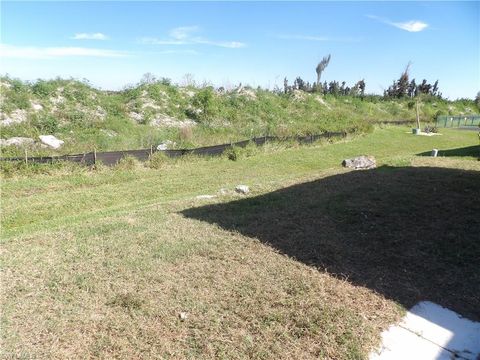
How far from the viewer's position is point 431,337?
3.10 m

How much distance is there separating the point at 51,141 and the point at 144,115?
6203 mm

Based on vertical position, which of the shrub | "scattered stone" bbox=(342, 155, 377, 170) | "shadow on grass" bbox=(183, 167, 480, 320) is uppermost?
the shrub

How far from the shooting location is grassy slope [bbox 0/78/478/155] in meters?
16.0

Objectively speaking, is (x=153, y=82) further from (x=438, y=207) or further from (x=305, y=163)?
(x=438, y=207)

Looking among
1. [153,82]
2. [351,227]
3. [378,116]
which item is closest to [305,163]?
[351,227]

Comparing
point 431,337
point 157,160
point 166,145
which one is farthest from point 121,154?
point 431,337

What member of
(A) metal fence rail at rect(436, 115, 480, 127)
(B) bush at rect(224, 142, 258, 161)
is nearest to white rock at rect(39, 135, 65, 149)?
(B) bush at rect(224, 142, 258, 161)

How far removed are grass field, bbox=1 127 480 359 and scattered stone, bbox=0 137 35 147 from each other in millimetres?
6100

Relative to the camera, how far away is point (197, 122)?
21.5 meters

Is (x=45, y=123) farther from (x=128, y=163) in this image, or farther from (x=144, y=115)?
(x=128, y=163)

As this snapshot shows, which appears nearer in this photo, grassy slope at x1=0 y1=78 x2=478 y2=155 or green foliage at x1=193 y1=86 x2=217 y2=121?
grassy slope at x1=0 y1=78 x2=478 y2=155

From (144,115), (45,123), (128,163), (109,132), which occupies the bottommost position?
(128,163)

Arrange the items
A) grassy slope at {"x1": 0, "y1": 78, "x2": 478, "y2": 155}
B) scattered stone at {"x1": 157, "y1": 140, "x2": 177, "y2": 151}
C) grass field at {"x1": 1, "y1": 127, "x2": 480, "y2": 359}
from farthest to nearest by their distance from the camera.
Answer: grassy slope at {"x1": 0, "y1": 78, "x2": 478, "y2": 155} → scattered stone at {"x1": 157, "y1": 140, "x2": 177, "y2": 151} → grass field at {"x1": 1, "y1": 127, "x2": 480, "y2": 359}

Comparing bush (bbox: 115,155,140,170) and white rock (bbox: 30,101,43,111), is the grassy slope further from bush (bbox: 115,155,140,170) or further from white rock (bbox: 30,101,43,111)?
bush (bbox: 115,155,140,170)
